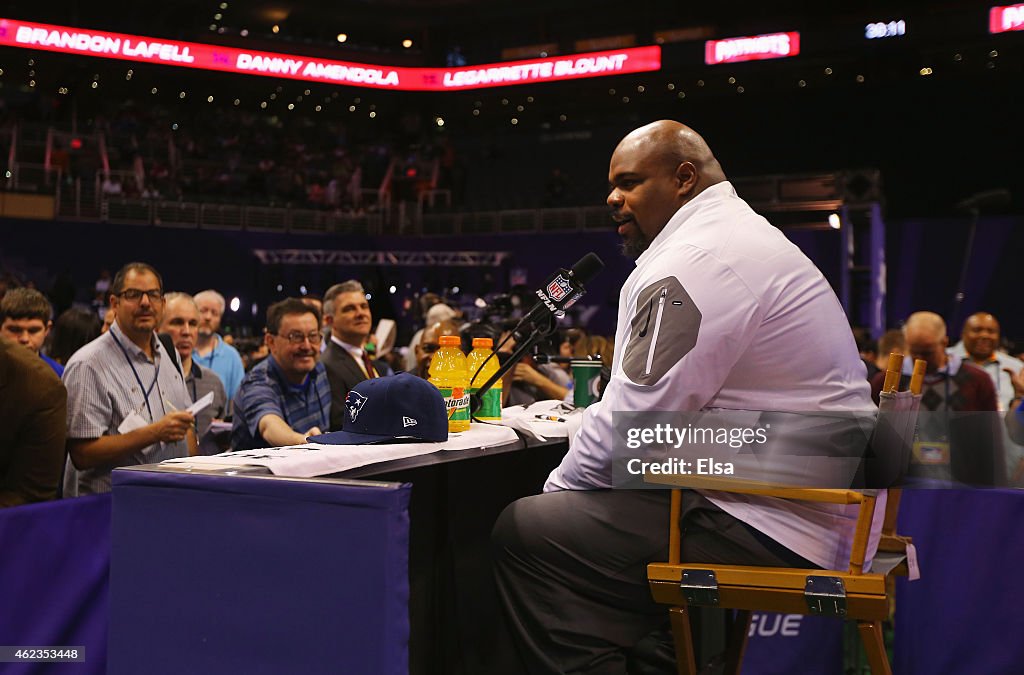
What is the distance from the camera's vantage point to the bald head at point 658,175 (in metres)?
2.23

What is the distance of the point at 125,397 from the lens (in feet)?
10.5

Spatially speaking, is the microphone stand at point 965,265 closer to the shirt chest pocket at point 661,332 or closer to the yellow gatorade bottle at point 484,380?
the yellow gatorade bottle at point 484,380

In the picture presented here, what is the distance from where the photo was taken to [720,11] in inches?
758

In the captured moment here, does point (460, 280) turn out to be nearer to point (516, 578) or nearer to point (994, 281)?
point (994, 281)

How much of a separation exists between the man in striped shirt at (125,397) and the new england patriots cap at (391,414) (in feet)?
3.76

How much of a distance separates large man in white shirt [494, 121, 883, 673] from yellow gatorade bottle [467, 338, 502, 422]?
2.32 ft

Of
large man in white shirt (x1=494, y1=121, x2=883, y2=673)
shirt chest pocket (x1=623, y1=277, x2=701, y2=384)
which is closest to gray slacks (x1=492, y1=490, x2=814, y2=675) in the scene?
large man in white shirt (x1=494, y1=121, x2=883, y2=673)

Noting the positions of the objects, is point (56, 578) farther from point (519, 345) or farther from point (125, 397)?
point (519, 345)

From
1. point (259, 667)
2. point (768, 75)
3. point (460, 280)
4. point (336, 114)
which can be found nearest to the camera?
point (259, 667)

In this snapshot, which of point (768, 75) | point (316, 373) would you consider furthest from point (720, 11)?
point (316, 373)

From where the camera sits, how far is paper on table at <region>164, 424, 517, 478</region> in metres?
1.77

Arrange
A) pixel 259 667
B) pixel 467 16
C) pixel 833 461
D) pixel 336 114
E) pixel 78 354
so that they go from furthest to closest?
pixel 336 114, pixel 467 16, pixel 78 354, pixel 833 461, pixel 259 667

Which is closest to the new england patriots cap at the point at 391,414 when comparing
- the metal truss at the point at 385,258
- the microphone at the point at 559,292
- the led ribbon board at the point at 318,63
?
the microphone at the point at 559,292

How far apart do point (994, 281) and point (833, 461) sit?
14.8 meters
